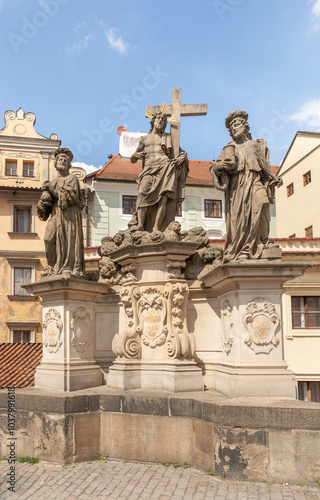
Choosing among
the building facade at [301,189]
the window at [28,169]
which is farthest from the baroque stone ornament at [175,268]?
the building facade at [301,189]

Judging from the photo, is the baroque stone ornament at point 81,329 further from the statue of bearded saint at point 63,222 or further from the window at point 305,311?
the window at point 305,311

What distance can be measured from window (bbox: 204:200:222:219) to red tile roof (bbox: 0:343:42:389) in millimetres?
18985

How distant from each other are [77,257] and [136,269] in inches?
39.3

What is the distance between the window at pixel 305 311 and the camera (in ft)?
62.2

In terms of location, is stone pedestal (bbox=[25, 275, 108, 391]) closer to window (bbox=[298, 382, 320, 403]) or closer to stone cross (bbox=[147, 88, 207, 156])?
stone cross (bbox=[147, 88, 207, 156])

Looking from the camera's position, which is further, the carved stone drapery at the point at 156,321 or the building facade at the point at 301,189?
the building facade at the point at 301,189

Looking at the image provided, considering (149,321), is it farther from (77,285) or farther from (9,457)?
(9,457)

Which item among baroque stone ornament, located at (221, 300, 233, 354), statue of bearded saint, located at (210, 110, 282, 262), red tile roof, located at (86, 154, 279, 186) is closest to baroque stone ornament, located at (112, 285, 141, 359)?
baroque stone ornament, located at (221, 300, 233, 354)

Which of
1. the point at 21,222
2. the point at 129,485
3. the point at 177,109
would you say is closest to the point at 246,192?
the point at 177,109

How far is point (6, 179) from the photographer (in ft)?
86.0

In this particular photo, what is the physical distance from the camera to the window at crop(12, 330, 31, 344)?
81.3ft

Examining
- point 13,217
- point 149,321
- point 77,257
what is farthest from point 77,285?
point 13,217

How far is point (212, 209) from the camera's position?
96.5ft

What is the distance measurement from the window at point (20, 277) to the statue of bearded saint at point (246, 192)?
20.1 meters
